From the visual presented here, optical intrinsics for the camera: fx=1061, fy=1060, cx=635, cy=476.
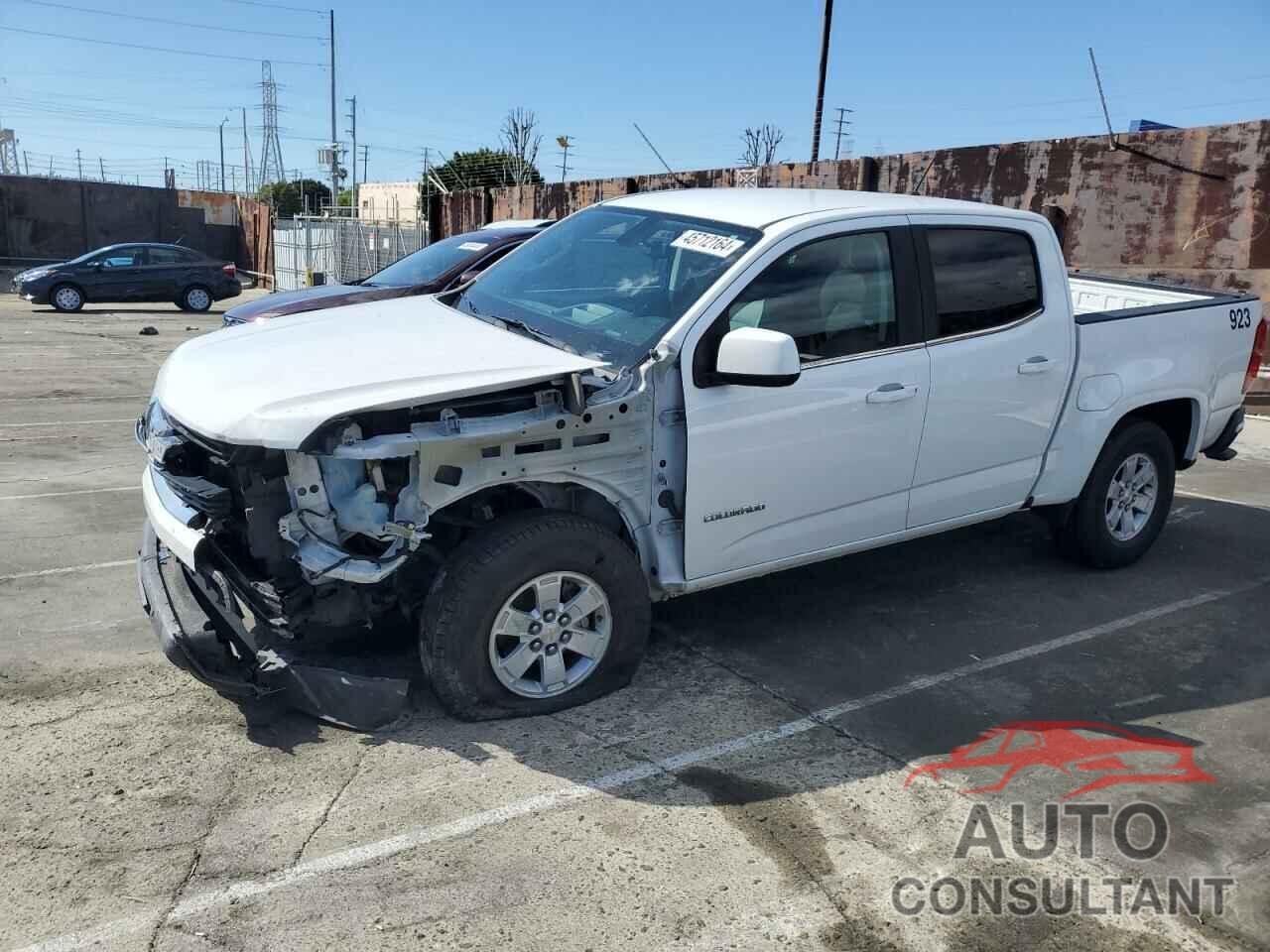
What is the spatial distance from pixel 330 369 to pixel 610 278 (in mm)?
1384

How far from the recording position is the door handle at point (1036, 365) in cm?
513

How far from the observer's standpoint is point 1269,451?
9.94 metres

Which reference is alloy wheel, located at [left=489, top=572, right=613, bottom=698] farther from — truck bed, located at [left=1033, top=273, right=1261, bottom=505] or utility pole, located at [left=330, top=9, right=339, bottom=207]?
utility pole, located at [left=330, top=9, right=339, bottom=207]

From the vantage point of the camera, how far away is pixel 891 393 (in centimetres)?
461

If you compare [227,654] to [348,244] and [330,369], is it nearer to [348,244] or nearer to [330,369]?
[330,369]

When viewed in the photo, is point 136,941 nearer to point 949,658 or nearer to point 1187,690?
point 949,658

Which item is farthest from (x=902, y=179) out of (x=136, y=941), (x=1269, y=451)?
(x=136, y=941)

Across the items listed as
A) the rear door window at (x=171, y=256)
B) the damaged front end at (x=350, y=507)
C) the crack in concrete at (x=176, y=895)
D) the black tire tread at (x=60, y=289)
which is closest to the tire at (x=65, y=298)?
the black tire tread at (x=60, y=289)

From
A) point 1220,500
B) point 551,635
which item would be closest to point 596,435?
point 551,635

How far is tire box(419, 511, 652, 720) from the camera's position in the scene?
3783 millimetres

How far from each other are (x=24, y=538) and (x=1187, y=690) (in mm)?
6177

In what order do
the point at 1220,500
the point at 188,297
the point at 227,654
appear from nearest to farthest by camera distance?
the point at 227,654
the point at 1220,500
the point at 188,297

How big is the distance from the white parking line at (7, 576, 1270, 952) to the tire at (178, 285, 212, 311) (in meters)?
21.7

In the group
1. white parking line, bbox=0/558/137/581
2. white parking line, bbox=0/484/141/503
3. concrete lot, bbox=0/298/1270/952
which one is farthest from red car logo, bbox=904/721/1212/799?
white parking line, bbox=0/484/141/503
